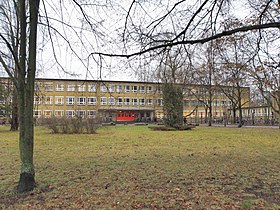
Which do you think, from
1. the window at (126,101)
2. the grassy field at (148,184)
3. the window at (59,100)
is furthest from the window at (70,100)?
the grassy field at (148,184)

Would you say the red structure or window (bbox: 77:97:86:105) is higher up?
window (bbox: 77:97:86:105)

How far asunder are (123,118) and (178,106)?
37015mm

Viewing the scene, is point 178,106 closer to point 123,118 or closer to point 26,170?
point 26,170

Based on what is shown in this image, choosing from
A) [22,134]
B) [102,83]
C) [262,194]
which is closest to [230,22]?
[102,83]

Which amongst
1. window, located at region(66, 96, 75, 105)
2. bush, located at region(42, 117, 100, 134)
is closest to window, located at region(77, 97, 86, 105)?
window, located at region(66, 96, 75, 105)

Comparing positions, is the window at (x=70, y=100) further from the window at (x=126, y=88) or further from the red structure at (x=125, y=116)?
the window at (x=126, y=88)

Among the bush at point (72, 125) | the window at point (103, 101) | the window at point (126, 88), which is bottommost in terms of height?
the bush at point (72, 125)

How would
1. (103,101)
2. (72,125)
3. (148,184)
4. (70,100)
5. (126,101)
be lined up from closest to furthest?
1. (148,184)
2. (72,125)
3. (70,100)
4. (103,101)
5. (126,101)

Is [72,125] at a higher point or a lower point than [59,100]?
lower

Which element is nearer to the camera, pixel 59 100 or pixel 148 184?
pixel 148 184

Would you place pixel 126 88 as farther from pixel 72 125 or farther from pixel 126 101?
pixel 72 125

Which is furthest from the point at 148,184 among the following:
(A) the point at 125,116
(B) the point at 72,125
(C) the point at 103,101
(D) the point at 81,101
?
(D) the point at 81,101

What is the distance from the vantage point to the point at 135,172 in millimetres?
6734

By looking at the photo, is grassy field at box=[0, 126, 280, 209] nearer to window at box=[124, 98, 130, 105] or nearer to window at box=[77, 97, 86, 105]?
window at box=[77, 97, 86, 105]
